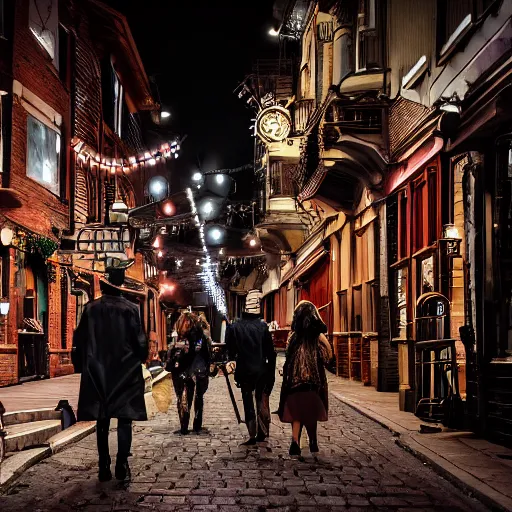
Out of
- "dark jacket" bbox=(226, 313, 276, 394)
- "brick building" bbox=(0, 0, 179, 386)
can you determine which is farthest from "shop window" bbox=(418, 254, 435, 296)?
"brick building" bbox=(0, 0, 179, 386)

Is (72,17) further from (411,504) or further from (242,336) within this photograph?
(411,504)

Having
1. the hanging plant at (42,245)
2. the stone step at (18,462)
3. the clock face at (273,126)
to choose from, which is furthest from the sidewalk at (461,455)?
the clock face at (273,126)

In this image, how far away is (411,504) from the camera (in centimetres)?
622

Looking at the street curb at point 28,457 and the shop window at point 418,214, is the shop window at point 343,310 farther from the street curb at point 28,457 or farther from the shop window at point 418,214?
the street curb at point 28,457

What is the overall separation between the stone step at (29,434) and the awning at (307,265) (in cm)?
1663

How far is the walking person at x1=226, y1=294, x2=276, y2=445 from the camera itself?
9.62 metres

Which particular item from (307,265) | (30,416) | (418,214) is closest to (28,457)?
(30,416)

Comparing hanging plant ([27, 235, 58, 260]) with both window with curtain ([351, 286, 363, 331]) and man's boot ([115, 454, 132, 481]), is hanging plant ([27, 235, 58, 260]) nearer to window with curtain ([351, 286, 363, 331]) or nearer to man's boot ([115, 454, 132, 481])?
window with curtain ([351, 286, 363, 331])

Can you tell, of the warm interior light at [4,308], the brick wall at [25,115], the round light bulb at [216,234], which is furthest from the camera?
the round light bulb at [216,234]

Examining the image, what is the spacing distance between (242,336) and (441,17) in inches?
260

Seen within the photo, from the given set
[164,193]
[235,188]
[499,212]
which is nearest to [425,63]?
[499,212]

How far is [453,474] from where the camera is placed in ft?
23.0

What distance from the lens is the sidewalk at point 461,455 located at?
6.38 m

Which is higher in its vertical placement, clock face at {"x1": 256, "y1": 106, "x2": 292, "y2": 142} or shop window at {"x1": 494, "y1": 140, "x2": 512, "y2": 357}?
clock face at {"x1": 256, "y1": 106, "x2": 292, "y2": 142}
